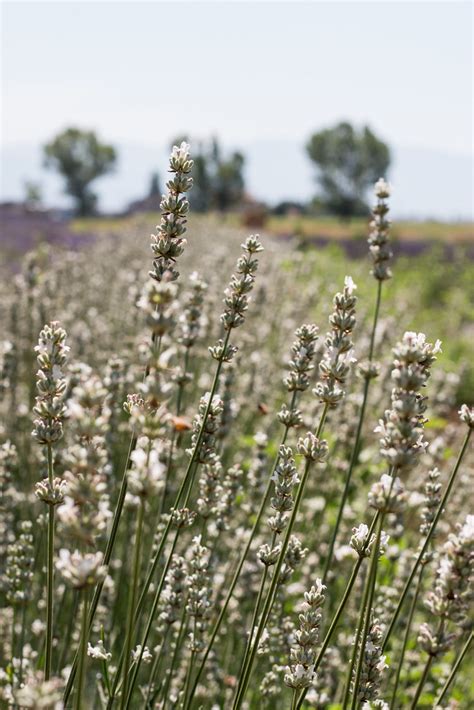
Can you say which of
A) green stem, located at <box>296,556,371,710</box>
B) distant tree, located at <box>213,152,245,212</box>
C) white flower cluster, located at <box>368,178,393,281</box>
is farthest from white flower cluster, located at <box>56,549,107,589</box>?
distant tree, located at <box>213,152,245,212</box>

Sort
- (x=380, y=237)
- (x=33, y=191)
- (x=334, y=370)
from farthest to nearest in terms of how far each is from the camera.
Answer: (x=33, y=191), (x=380, y=237), (x=334, y=370)

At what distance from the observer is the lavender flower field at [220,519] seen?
1.21 m

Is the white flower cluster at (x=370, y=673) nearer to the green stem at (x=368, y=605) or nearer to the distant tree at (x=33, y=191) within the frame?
the green stem at (x=368, y=605)

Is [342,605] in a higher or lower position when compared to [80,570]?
lower

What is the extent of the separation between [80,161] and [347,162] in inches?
739

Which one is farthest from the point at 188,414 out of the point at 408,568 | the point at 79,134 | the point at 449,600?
the point at 79,134

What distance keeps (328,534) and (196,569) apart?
2.07 meters

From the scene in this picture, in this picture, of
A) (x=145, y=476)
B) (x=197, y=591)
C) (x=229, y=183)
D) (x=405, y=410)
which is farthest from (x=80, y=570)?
(x=229, y=183)

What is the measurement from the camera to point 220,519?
2.21m

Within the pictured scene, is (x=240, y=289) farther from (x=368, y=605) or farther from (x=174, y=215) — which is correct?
(x=368, y=605)

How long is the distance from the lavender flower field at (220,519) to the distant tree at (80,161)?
45692 millimetres

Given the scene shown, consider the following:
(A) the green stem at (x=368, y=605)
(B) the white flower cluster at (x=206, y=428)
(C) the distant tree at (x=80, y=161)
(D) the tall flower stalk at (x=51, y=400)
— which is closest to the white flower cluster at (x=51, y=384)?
(D) the tall flower stalk at (x=51, y=400)

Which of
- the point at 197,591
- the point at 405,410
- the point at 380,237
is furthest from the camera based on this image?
the point at 380,237

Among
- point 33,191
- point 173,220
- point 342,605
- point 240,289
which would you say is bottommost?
point 342,605
